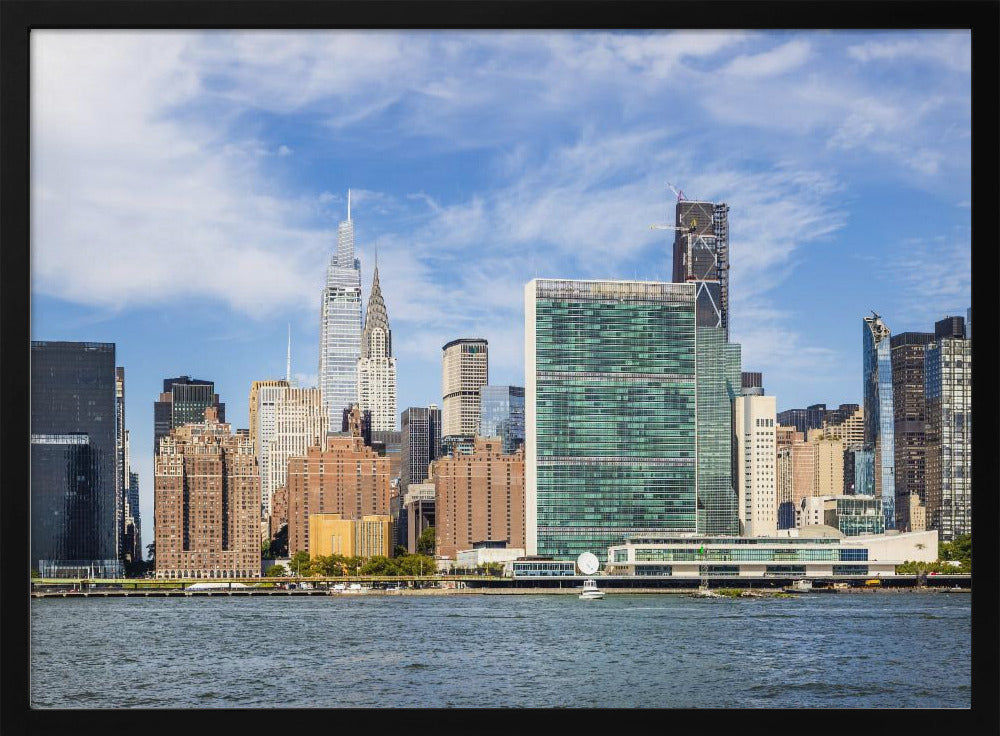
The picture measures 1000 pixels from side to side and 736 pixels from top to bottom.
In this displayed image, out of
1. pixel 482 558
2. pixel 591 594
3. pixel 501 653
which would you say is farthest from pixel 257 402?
pixel 501 653

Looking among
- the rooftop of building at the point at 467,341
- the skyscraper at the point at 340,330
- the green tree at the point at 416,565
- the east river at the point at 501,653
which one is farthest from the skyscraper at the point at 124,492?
the rooftop of building at the point at 467,341

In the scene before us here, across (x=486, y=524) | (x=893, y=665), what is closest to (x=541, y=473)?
(x=486, y=524)

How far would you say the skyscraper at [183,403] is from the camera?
31.0 meters

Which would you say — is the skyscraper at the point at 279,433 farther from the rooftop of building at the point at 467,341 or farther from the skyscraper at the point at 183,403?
the rooftop of building at the point at 467,341

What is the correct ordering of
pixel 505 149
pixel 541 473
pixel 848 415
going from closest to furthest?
pixel 505 149 → pixel 848 415 → pixel 541 473

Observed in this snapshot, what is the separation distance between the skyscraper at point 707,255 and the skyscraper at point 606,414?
140 inches

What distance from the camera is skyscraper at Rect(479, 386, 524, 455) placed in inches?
1391

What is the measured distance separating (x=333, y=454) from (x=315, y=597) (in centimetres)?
682

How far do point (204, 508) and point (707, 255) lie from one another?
17.9 metres

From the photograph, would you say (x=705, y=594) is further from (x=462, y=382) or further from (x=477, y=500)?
(x=462, y=382)

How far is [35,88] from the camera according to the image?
5.90 feet

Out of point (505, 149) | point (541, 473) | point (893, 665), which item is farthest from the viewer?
point (541, 473)
